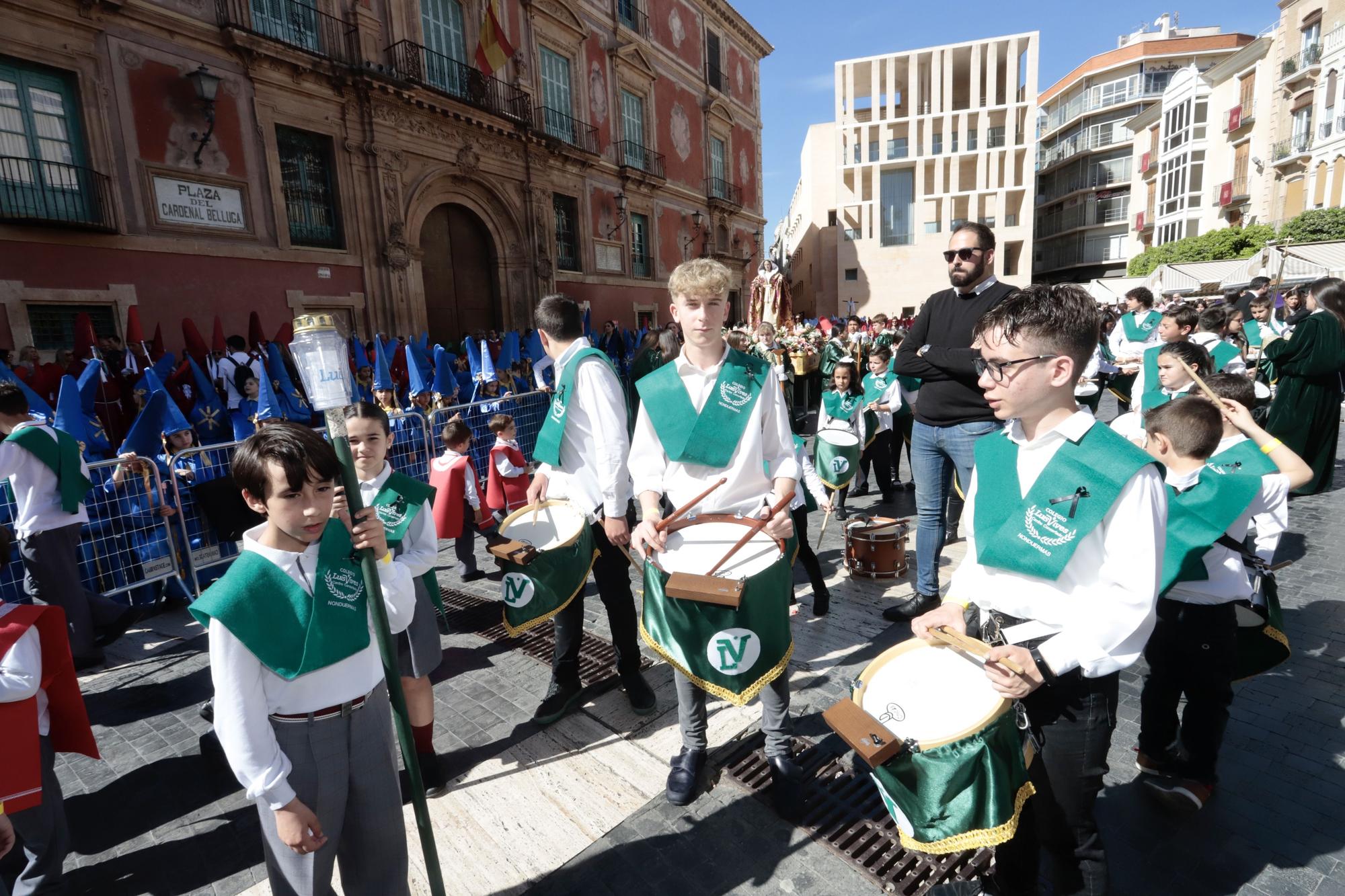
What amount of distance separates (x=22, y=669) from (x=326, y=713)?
1280mm

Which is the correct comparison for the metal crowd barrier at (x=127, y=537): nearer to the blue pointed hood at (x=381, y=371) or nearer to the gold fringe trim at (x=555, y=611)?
the blue pointed hood at (x=381, y=371)

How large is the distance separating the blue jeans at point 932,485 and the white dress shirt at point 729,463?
1624 mm

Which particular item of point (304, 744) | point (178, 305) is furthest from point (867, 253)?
point (304, 744)

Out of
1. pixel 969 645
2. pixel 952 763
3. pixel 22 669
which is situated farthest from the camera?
pixel 22 669

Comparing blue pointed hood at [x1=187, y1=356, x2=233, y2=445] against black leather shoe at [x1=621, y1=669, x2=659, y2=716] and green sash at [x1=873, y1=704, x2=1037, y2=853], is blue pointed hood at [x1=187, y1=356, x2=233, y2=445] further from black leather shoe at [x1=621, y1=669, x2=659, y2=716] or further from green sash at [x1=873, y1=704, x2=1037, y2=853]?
green sash at [x1=873, y1=704, x2=1037, y2=853]

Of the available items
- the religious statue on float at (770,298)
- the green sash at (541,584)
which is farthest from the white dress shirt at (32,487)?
the religious statue on float at (770,298)

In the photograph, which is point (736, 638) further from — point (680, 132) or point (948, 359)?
point (680, 132)

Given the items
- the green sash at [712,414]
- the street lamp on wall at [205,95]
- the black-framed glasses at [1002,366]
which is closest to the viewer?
the black-framed glasses at [1002,366]

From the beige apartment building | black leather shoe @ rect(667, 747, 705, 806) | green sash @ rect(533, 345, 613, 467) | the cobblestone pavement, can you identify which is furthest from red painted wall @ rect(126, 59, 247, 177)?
the beige apartment building

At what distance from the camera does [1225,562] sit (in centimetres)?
252

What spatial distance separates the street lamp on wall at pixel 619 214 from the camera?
→ 22.4m

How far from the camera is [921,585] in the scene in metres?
4.46

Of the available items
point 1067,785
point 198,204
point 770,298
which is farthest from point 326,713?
point 198,204

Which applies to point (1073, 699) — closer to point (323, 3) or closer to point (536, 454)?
point (536, 454)
